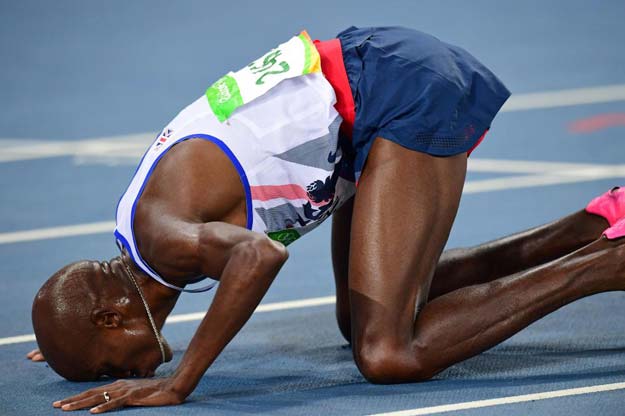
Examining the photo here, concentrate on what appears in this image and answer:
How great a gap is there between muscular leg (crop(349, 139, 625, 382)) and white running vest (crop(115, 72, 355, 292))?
19 cm

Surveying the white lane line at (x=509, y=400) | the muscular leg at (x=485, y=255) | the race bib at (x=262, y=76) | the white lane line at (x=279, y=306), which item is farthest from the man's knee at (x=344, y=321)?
the race bib at (x=262, y=76)

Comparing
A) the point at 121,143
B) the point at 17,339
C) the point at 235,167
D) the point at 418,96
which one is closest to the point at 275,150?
the point at 235,167

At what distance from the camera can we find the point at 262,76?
461cm

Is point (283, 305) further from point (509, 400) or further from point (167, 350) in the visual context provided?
point (509, 400)

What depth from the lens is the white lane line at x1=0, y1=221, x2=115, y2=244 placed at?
671 centimetres

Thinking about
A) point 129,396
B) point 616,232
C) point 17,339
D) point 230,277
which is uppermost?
point 230,277

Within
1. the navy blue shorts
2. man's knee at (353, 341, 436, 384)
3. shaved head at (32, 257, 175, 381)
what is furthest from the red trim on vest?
shaved head at (32, 257, 175, 381)

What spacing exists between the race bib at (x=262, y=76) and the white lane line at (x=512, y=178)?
7.77 ft

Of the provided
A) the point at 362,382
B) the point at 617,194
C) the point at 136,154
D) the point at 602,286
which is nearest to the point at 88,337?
the point at 362,382

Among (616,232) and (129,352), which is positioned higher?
(616,232)

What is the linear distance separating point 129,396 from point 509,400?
4.32 feet

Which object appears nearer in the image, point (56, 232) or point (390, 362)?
point (390, 362)

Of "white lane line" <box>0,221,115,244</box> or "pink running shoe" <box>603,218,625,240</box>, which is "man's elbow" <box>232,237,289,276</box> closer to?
"pink running shoe" <box>603,218,625,240</box>

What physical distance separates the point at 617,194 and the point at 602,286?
2.24ft
